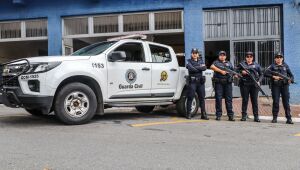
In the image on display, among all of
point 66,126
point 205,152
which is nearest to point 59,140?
point 66,126

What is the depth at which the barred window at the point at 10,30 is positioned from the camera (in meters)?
16.2

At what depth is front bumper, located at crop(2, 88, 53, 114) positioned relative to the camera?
7664 mm

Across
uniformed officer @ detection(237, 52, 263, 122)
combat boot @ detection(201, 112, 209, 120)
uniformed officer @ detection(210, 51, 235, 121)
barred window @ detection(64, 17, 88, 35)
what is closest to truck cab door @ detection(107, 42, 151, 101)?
combat boot @ detection(201, 112, 209, 120)

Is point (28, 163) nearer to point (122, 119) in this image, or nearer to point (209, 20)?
point (122, 119)

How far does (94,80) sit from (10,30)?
9.38 meters

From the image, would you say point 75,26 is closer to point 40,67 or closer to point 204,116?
point 204,116

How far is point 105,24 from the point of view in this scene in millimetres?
15531

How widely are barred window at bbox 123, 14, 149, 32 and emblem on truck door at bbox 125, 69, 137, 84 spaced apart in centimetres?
662

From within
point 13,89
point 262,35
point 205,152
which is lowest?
point 205,152

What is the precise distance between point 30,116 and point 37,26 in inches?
281

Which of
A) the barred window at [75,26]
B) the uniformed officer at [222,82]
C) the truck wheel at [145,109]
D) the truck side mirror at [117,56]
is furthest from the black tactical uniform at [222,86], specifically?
the barred window at [75,26]

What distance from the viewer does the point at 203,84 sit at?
9906 millimetres

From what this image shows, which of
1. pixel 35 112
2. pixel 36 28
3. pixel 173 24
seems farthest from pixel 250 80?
pixel 36 28

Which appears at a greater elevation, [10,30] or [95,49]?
[10,30]
